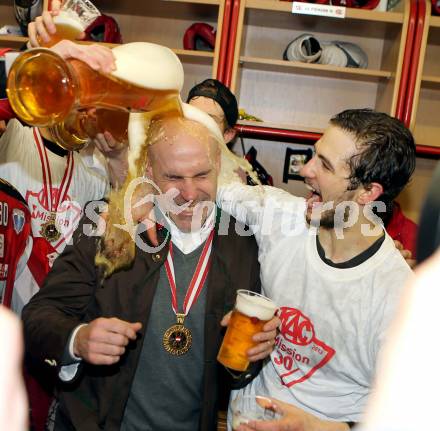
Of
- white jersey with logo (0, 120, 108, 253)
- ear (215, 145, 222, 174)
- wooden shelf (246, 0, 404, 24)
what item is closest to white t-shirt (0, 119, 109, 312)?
white jersey with logo (0, 120, 108, 253)

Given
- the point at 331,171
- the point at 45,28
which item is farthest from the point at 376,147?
the point at 45,28

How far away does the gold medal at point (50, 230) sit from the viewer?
2367 mm

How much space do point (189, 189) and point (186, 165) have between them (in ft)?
0.20

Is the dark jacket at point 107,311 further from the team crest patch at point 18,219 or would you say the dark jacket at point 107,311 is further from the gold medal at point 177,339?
the team crest patch at point 18,219

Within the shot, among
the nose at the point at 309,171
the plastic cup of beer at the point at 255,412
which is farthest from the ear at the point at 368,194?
the plastic cup of beer at the point at 255,412

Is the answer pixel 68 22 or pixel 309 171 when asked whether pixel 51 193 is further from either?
pixel 68 22

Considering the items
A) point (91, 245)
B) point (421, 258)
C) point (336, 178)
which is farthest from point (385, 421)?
point (336, 178)

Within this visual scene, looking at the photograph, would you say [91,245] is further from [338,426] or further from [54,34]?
[338,426]

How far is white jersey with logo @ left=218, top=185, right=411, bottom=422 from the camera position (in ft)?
4.84

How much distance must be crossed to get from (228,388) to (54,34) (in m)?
0.93

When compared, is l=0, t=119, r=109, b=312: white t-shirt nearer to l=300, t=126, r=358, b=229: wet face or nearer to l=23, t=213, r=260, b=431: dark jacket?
l=23, t=213, r=260, b=431: dark jacket

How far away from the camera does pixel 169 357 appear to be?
1522mm

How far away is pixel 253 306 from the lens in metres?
1.28

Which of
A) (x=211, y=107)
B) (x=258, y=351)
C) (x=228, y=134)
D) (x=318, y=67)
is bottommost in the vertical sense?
(x=258, y=351)
